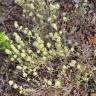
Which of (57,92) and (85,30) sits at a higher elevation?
(85,30)

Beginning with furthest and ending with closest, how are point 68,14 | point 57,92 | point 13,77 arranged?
point 68,14 → point 13,77 → point 57,92

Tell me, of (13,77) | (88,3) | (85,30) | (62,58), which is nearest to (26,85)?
(13,77)

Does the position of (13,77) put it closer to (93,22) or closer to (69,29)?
(69,29)

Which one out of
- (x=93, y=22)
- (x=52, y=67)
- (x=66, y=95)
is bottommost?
(x=66, y=95)

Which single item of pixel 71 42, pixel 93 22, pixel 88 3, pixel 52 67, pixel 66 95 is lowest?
pixel 66 95

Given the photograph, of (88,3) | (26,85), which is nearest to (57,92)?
(26,85)

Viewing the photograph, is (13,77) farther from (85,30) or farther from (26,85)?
(85,30)

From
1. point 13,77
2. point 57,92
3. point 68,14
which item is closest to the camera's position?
point 57,92

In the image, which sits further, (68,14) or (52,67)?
(68,14)

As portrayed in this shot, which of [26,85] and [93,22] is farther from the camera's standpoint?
[93,22]
